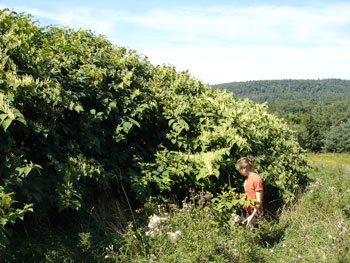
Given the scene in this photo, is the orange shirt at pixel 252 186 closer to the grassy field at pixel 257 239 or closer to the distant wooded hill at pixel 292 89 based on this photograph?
the grassy field at pixel 257 239

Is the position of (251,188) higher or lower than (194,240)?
higher

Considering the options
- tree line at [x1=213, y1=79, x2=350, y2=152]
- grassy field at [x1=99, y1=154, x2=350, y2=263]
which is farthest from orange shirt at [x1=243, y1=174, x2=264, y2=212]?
tree line at [x1=213, y1=79, x2=350, y2=152]

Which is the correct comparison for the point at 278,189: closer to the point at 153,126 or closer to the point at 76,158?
the point at 153,126

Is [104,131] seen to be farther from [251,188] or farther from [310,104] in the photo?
[310,104]

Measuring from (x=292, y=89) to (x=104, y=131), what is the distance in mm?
196665

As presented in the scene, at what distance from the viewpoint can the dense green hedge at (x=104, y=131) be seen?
3340mm

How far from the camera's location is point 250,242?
3668mm

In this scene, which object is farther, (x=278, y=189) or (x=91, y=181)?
(x=278, y=189)

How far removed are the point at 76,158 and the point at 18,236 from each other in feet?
3.35

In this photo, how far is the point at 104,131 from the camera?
4.29 meters

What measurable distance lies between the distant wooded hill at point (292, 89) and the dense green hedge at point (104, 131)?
159862mm

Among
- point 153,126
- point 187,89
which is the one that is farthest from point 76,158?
point 187,89

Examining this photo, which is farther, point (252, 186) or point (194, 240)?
point (252, 186)

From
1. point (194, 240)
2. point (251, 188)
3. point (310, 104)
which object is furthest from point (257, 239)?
point (310, 104)
